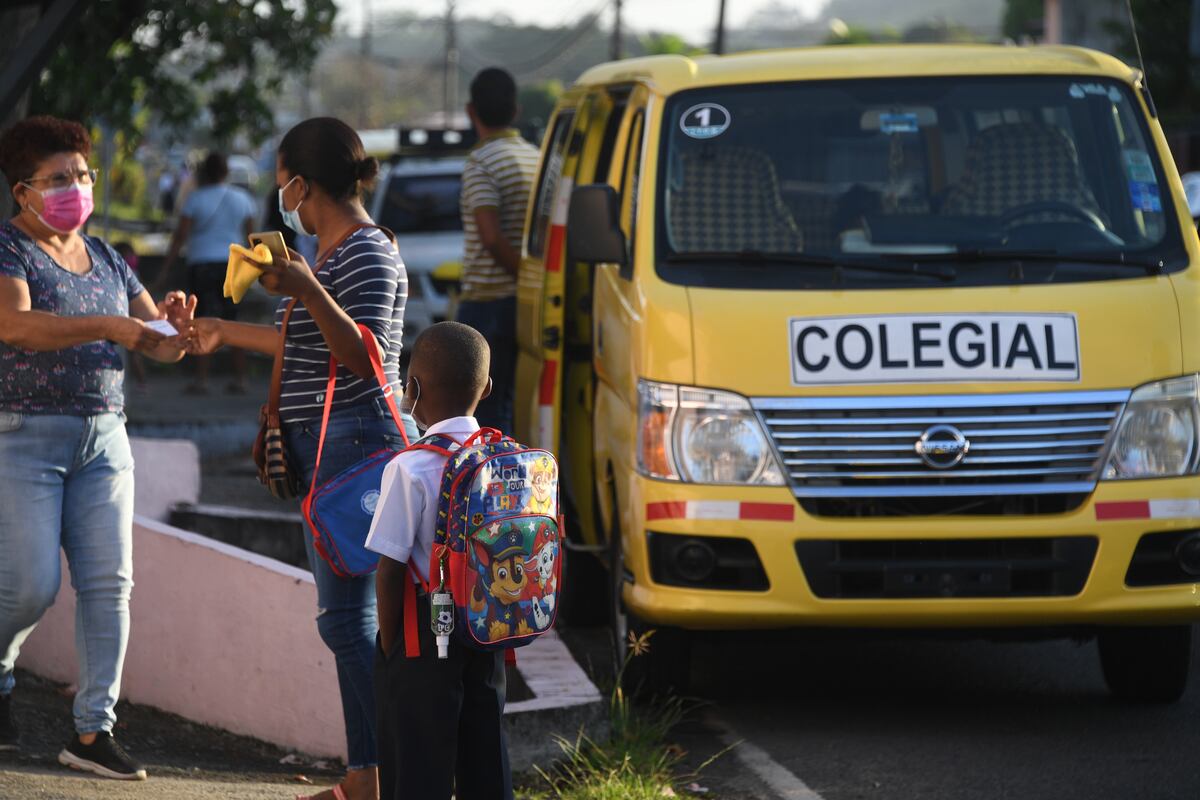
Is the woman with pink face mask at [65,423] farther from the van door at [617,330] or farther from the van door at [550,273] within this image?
the van door at [550,273]

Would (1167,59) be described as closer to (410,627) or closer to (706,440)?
(706,440)

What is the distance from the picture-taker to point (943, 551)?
5770 millimetres

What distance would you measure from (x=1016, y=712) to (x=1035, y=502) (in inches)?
37.5

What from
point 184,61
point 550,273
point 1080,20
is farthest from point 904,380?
point 1080,20

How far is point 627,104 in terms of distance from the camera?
7.02 metres

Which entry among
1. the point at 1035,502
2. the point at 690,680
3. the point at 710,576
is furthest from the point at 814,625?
the point at 690,680

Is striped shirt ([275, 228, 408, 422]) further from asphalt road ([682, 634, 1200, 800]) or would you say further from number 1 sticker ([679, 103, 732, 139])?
number 1 sticker ([679, 103, 732, 139])

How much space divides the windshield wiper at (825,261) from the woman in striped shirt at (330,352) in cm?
159

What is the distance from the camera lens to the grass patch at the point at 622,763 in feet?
17.1

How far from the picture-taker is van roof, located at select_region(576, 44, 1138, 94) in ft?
21.4

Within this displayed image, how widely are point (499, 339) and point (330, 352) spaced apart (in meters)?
3.43

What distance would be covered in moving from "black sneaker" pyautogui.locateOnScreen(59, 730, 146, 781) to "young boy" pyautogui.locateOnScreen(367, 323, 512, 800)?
1.41 m

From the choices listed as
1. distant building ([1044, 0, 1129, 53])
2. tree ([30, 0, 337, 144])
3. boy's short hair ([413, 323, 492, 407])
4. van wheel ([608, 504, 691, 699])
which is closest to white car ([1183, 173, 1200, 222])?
tree ([30, 0, 337, 144])

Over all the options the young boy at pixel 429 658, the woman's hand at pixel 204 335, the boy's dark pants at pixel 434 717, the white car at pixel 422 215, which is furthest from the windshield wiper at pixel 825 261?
the white car at pixel 422 215
